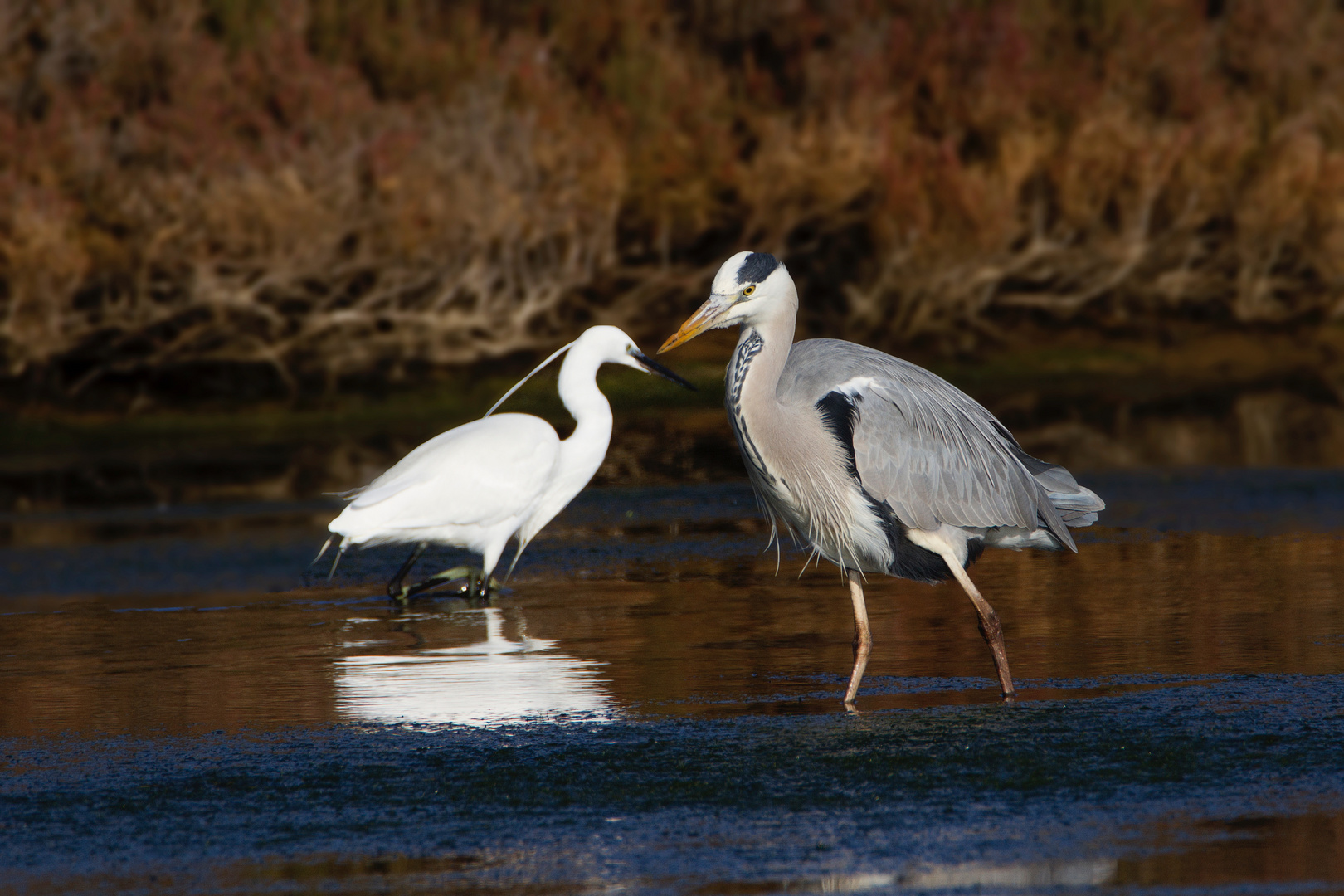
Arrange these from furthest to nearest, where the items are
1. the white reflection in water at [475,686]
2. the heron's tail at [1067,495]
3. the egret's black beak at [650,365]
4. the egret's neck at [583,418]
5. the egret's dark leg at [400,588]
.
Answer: the egret's black beak at [650,365], the egret's neck at [583,418], the egret's dark leg at [400,588], the heron's tail at [1067,495], the white reflection in water at [475,686]

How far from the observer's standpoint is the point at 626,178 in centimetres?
2052

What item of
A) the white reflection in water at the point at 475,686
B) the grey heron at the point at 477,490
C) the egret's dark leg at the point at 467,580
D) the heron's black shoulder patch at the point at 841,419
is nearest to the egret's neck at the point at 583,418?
the grey heron at the point at 477,490

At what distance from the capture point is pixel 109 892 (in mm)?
4457

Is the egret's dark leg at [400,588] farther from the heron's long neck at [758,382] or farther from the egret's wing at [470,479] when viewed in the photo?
the heron's long neck at [758,382]

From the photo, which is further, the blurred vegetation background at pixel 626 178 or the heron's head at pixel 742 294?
the blurred vegetation background at pixel 626 178

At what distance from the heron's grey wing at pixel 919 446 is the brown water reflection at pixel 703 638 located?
66cm

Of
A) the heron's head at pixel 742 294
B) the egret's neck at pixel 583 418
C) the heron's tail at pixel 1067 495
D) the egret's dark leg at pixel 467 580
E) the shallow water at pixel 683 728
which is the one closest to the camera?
the shallow water at pixel 683 728

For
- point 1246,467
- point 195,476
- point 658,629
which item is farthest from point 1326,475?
point 195,476

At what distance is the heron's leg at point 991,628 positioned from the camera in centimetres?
640

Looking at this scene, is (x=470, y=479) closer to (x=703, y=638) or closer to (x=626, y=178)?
(x=703, y=638)

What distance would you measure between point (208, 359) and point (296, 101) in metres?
3.51

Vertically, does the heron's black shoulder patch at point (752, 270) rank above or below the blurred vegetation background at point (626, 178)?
below

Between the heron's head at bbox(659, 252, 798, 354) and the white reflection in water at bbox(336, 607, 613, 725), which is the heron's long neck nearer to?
the heron's head at bbox(659, 252, 798, 354)

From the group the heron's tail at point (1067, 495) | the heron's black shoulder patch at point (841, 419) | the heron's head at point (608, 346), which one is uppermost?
the heron's head at point (608, 346)
